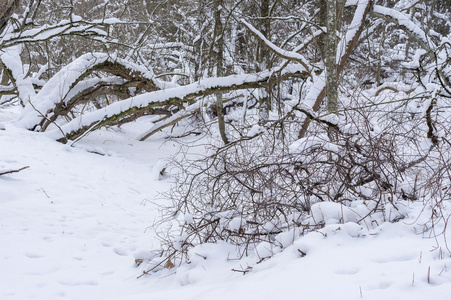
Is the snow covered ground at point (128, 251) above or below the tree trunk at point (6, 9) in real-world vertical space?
below

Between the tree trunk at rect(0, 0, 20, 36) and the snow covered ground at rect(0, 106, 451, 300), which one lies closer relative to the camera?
the snow covered ground at rect(0, 106, 451, 300)

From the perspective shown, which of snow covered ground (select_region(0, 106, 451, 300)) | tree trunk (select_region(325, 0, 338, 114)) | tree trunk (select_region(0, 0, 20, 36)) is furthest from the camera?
tree trunk (select_region(325, 0, 338, 114))

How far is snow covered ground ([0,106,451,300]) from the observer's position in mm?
2029

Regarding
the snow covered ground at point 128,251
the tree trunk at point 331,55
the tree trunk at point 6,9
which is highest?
the tree trunk at point 6,9

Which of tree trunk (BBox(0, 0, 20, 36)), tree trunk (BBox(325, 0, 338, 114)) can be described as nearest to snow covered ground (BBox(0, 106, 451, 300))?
tree trunk (BBox(0, 0, 20, 36))

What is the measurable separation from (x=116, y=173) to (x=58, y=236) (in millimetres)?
3157

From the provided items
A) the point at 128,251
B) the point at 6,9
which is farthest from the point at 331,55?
the point at 6,9

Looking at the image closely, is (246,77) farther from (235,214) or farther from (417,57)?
(235,214)

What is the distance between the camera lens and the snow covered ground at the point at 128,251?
2.03 meters

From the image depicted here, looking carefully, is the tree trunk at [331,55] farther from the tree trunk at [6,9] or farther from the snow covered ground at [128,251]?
the tree trunk at [6,9]

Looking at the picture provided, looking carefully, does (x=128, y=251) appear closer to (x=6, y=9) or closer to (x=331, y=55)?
(x=6, y=9)

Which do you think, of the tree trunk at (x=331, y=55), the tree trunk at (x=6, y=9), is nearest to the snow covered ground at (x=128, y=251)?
the tree trunk at (x=6, y=9)

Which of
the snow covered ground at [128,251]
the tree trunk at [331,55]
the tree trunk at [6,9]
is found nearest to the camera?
the snow covered ground at [128,251]

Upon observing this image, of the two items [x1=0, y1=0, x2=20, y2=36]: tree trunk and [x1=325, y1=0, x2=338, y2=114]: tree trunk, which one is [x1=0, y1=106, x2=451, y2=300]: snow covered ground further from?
[x1=325, y1=0, x2=338, y2=114]: tree trunk
